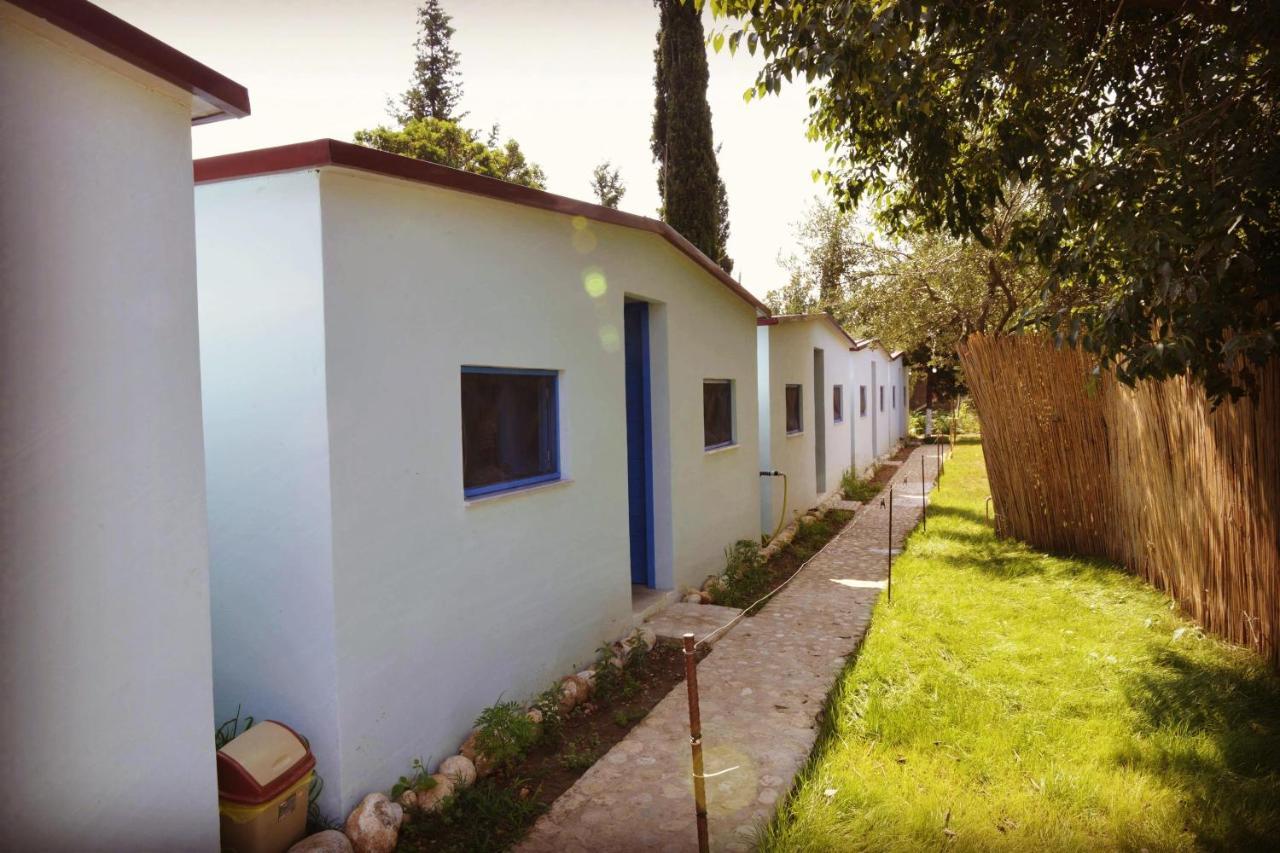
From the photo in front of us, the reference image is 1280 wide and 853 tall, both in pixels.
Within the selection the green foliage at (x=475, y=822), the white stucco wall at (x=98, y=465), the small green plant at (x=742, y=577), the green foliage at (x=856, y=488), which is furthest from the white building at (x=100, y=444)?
the green foliage at (x=856, y=488)

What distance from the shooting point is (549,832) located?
3508 mm

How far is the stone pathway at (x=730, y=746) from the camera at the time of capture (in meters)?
3.48

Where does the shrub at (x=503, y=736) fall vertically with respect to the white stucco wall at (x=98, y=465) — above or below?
below

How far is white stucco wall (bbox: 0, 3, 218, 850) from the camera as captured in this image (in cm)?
210

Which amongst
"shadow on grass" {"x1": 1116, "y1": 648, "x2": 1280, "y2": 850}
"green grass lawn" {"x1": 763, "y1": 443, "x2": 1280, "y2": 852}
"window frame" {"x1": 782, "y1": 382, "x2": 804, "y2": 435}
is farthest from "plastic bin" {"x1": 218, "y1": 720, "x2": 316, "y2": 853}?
"window frame" {"x1": 782, "y1": 382, "x2": 804, "y2": 435}

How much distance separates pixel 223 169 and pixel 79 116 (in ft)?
4.62

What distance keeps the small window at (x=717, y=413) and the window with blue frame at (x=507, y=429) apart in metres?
3.28

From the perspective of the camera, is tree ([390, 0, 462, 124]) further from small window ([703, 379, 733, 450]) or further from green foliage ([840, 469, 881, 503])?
small window ([703, 379, 733, 450])

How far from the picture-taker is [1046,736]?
412 centimetres

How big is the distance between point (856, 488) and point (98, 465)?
1473cm

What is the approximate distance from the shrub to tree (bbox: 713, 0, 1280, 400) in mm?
3658

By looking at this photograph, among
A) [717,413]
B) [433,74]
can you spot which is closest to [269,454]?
[717,413]

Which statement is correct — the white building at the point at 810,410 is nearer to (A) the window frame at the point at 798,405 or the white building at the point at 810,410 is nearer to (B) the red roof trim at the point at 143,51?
(A) the window frame at the point at 798,405

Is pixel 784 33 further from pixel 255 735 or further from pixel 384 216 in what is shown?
pixel 255 735
